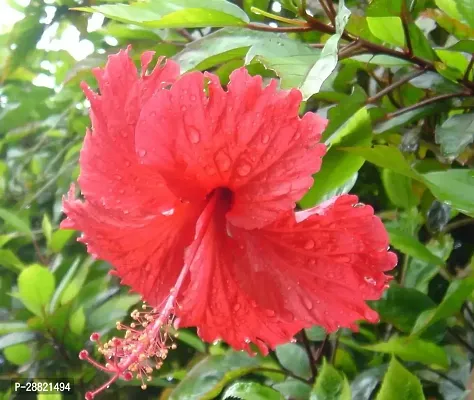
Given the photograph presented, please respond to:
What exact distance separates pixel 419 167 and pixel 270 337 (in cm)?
40

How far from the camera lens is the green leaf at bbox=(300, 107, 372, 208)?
23.1 inches

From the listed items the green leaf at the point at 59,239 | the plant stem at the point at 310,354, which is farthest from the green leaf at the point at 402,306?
the green leaf at the point at 59,239

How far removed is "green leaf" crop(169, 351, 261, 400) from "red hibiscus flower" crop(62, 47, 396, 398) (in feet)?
0.73

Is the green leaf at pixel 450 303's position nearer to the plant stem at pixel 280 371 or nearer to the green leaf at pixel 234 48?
the plant stem at pixel 280 371

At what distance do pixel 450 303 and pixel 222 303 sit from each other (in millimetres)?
302

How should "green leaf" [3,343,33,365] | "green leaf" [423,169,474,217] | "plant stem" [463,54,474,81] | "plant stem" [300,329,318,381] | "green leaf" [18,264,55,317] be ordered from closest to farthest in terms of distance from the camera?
"green leaf" [423,169,474,217], "plant stem" [463,54,474,81], "plant stem" [300,329,318,381], "green leaf" [18,264,55,317], "green leaf" [3,343,33,365]

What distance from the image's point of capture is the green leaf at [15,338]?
3.55 feet

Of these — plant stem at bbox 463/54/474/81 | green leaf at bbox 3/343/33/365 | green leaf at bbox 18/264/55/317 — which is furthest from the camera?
green leaf at bbox 3/343/33/365

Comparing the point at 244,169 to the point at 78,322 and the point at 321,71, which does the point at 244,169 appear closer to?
the point at 321,71

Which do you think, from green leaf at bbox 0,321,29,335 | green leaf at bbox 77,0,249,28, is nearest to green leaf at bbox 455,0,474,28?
green leaf at bbox 77,0,249,28

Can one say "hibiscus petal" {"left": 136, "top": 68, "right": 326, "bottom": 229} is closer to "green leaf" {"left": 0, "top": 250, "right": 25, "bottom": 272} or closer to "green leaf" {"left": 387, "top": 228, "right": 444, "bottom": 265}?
"green leaf" {"left": 387, "top": 228, "right": 444, "bottom": 265}

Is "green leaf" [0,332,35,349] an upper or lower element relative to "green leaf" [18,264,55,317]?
lower

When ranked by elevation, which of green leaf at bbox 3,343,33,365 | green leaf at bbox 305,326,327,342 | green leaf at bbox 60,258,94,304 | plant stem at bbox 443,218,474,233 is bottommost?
green leaf at bbox 3,343,33,365

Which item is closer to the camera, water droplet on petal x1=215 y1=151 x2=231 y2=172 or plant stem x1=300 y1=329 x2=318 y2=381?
water droplet on petal x1=215 y1=151 x2=231 y2=172
